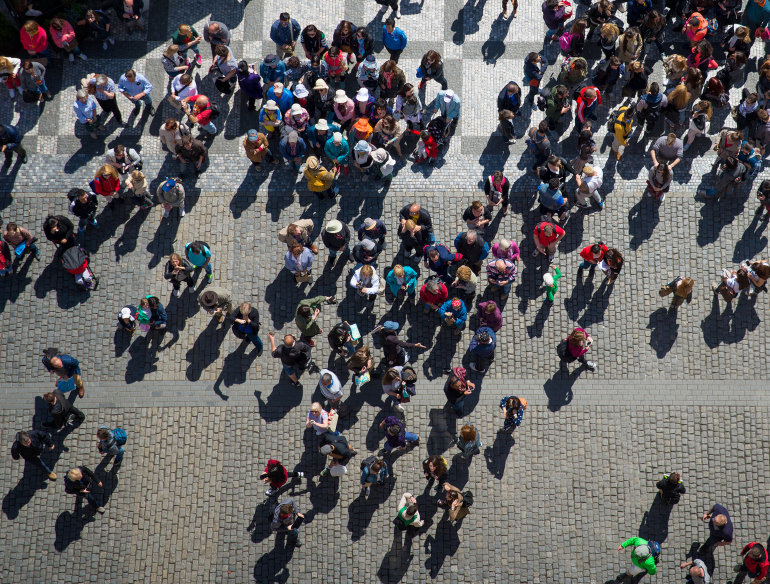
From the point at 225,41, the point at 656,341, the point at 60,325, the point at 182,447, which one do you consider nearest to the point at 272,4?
the point at 225,41

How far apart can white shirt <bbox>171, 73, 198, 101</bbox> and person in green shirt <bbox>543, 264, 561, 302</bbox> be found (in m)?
8.82

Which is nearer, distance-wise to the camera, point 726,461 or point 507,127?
point 726,461

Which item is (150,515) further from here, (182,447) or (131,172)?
(131,172)

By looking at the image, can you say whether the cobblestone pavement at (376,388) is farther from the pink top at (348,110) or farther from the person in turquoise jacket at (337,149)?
the pink top at (348,110)

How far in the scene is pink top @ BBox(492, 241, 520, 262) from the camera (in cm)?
1312

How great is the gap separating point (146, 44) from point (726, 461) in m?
15.7

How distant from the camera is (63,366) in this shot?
41.5 feet

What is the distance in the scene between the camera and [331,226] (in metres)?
13.1

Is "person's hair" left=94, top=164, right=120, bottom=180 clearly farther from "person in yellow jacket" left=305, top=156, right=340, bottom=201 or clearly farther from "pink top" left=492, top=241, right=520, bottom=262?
"pink top" left=492, top=241, right=520, bottom=262

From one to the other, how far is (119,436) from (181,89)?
7.67 meters

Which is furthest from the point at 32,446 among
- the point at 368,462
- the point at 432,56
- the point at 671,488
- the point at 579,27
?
the point at 579,27

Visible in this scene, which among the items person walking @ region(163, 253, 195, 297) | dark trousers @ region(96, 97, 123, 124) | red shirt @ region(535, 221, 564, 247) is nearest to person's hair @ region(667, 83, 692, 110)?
red shirt @ region(535, 221, 564, 247)

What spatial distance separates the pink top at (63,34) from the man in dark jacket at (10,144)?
232cm

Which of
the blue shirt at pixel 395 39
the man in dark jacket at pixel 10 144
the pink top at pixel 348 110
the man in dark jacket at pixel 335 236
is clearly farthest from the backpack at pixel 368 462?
the man in dark jacket at pixel 10 144
